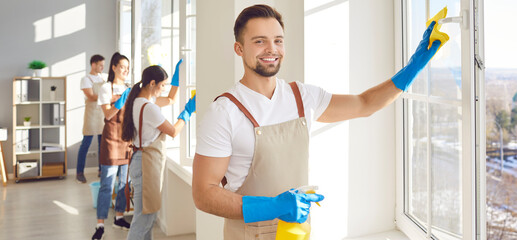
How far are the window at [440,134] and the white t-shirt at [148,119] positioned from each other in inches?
71.8

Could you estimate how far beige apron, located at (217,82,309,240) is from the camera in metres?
1.43

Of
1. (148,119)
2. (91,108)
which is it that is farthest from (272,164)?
(91,108)

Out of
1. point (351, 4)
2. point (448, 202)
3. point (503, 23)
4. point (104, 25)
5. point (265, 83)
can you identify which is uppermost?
point (104, 25)

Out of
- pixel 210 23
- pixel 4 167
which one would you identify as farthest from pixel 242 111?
pixel 4 167

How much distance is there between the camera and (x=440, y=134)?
1.52m

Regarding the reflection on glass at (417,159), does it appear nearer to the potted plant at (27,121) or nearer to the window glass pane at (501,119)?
the window glass pane at (501,119)

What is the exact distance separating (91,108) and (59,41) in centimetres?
156

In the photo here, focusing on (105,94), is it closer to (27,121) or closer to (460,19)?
(460,19)

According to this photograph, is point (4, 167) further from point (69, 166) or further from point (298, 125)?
point (298, 125)

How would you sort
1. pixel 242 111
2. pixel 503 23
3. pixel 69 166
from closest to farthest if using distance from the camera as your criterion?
pixel 503 23 < pixel 242 111 < pixel 69 166

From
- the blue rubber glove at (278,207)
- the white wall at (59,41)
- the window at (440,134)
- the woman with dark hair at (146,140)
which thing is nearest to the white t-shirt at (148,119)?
the woman with dark hair at (146,140)

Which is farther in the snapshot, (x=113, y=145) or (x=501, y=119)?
(x=113, y=145)

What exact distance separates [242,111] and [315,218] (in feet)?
2.36

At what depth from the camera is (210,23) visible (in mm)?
2469
